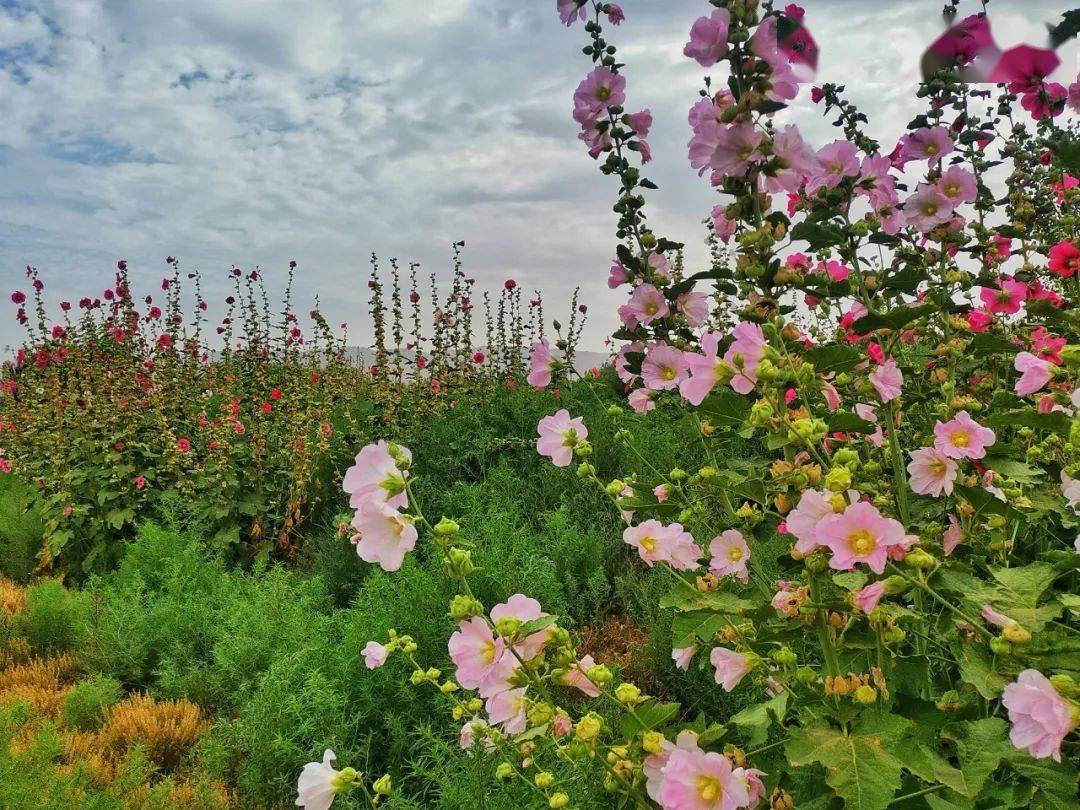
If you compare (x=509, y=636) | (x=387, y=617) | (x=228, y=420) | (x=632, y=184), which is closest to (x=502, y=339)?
(x=228, y=420)

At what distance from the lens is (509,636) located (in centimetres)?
109

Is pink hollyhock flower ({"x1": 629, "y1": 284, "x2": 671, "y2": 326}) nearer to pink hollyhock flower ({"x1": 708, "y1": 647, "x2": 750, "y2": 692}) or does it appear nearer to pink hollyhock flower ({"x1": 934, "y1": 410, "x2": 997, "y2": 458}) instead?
pink hollyhock flower ({"x1": 934, "y1": 410, "x2": 997, "y2": 458})

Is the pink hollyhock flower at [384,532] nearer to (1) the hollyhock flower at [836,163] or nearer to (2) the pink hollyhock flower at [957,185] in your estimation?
(1) the hollyhock flower at [836,163]

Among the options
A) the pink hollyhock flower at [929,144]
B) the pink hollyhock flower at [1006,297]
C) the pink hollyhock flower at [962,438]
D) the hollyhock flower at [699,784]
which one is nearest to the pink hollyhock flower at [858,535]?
the hollyhock flower at [699,784]

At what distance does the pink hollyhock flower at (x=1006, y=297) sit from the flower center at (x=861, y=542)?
2004mm

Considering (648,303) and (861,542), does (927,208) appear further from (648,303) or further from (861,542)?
(861,542)

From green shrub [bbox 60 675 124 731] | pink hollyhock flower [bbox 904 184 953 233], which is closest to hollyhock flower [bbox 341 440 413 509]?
pink hollyhock flower [bbox 904 184 953 233]

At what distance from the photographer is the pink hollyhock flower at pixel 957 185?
198 cm

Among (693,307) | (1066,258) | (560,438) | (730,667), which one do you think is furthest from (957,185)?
(730,667)

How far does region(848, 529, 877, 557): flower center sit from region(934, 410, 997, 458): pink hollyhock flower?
0.49m

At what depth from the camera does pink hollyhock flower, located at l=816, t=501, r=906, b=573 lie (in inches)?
40.5

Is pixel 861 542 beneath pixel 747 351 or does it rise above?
beneath

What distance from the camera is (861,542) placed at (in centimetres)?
104

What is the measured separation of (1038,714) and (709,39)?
1.29 meters
